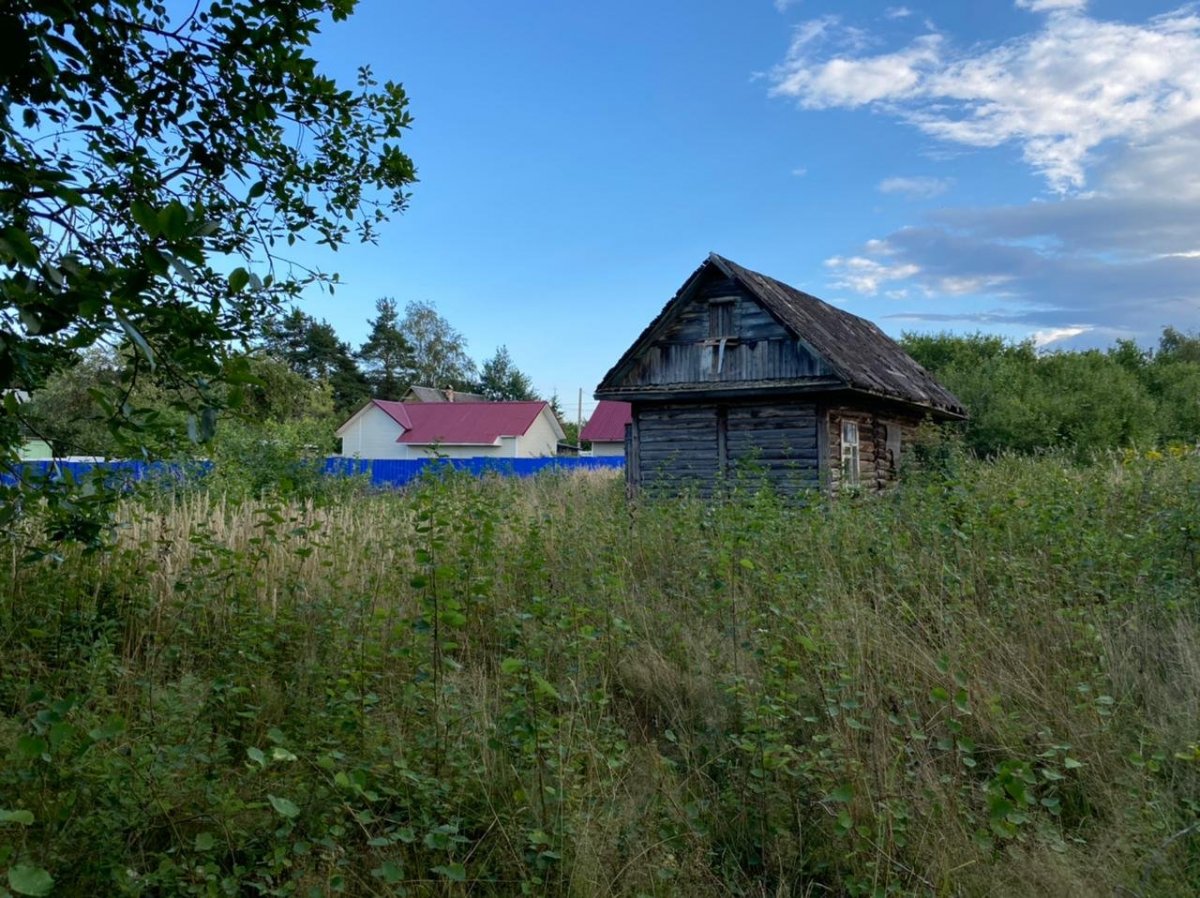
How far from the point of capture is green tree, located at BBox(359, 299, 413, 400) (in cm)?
6066

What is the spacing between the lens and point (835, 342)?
14859mm

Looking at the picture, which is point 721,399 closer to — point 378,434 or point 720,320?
point 720,320

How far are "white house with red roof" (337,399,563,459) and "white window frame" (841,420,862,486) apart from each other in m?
27.5

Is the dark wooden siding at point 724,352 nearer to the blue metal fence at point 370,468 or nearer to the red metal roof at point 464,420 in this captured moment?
the blue metal fence at point 370,468

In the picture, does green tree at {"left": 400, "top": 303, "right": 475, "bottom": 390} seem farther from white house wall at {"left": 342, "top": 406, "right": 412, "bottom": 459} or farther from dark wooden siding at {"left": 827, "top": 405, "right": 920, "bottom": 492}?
dark wooden siding at {"left": 827, "top": 405, "right": 920, "bottom": 492}

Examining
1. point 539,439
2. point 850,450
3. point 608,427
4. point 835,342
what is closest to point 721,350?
point 835,342

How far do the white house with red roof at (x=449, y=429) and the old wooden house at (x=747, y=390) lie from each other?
26226 mm

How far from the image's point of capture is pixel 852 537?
6387 mm

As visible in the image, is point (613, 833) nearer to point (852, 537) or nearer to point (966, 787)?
point (966, 787)

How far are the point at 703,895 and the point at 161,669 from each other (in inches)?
120

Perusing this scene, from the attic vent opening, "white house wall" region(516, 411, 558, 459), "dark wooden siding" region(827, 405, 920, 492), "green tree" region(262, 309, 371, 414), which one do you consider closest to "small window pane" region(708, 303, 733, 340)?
the attic vent opening

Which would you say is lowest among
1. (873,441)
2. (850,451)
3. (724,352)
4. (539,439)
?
(850,451)

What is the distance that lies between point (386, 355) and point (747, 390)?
51669 mm

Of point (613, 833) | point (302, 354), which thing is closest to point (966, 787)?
point (613, 833)
